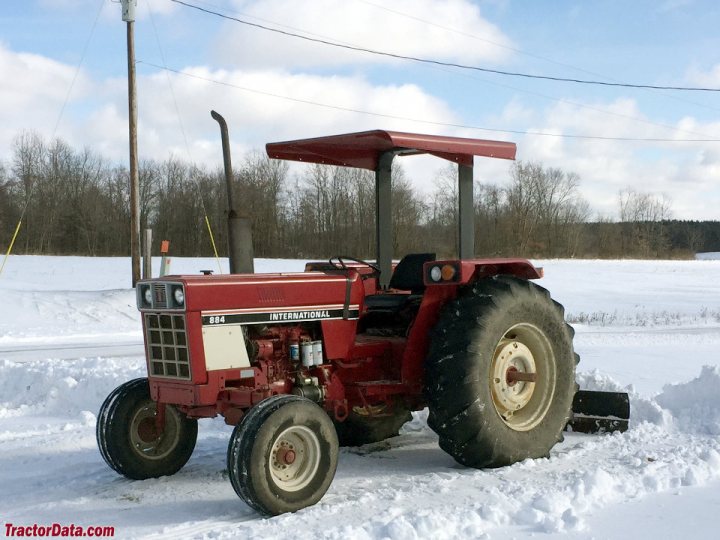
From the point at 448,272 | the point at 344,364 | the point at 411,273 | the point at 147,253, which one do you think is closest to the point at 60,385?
the point at 344,364

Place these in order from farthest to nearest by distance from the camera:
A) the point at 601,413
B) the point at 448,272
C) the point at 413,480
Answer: the point at 601,413 < the point at 448,272 < the point at 413,480

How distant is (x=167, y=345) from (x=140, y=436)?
30.0 inches

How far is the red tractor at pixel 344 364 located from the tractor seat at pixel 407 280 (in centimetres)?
1

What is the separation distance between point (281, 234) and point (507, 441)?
30.8 meters

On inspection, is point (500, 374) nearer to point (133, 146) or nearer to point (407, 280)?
point (407, 280)

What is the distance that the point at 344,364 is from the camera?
5.20 meters

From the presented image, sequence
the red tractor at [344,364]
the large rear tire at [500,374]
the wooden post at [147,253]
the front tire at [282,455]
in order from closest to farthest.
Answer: the front tire at [282,455]
the red tractor at [344,364]
the large rear tire at [500,374]
the wooden post at [147,253]

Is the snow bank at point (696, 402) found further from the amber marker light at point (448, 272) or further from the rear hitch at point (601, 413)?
the amber marker light at point (448, 272)

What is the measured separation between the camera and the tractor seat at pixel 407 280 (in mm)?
5559

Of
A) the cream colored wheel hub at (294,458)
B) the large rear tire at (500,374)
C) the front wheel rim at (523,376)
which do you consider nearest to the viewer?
the cream colored wheel hub at (294,458)

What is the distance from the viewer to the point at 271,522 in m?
4.04

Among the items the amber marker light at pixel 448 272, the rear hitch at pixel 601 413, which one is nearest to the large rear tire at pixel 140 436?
the amber marker light at pixel 448 272

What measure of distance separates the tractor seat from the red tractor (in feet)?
0.03

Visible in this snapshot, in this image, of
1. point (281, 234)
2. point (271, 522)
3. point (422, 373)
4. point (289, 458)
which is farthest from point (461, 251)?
point (281, 234)
